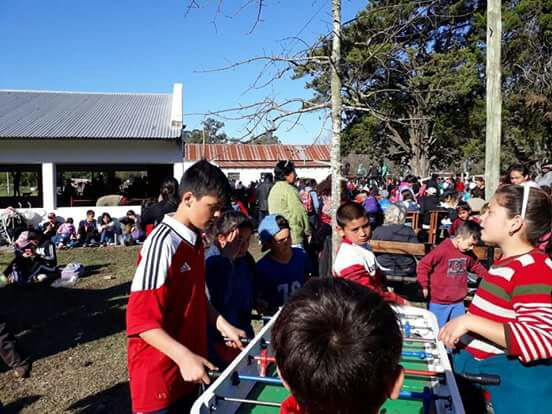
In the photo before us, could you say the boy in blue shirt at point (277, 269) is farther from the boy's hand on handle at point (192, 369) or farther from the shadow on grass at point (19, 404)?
the shadow on grass at point (19, 404)

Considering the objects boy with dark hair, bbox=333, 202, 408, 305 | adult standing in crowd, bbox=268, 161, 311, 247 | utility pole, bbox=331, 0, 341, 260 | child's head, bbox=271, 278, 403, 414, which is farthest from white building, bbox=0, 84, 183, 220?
child's head, bbox=271, 278, 403, 414

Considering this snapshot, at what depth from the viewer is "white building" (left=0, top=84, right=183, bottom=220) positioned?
45.5 feet

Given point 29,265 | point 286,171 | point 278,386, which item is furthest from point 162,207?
point 278,386

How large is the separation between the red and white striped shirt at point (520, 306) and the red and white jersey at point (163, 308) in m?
1.33

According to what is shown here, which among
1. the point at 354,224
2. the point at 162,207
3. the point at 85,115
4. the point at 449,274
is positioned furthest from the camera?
the point at 85,115

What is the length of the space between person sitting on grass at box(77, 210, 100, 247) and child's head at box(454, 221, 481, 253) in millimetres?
11621

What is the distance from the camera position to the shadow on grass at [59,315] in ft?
17.7

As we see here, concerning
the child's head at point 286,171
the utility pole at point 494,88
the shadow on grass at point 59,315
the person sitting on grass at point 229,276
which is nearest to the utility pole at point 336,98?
the person sitting on grass at point 229,276

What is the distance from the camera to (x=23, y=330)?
227 inches

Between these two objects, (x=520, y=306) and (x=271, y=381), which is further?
(x=271, y=381)

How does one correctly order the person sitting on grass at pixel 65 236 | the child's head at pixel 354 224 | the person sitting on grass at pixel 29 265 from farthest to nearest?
the person sitting on grass at pixel 65 236 → the person sitting on grass at pixel 29 265 → the child's head at pixel 354 224

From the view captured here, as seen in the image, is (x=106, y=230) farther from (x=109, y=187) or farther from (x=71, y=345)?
(x=71, y=345)

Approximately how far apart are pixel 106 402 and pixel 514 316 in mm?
3516

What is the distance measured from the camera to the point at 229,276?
2.93 m
